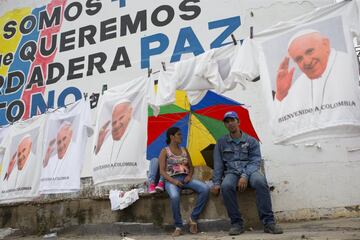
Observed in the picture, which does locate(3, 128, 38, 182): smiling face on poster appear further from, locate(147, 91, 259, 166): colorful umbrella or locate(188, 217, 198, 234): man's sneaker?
locate(188, 217, 198, 234): man's sneaker

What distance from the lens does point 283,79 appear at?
3.48 metres

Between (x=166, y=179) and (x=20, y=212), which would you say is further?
(x=20, y=212)

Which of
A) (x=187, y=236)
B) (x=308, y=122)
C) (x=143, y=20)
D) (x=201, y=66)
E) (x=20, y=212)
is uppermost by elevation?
(x=143, y=20)

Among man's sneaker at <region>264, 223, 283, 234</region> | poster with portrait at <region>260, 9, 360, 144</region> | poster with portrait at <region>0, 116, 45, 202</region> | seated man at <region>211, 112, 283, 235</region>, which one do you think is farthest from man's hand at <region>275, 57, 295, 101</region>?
poster with portrait at <region>0, 116, 45, 202</region>

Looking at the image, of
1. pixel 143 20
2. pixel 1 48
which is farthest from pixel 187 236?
pixel 1 48

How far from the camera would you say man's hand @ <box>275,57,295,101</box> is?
3.44 m

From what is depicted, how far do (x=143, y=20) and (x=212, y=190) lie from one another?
169 inches

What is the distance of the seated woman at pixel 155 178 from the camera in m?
4.81

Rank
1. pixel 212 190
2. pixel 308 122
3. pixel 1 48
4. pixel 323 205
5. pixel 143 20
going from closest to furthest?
pixel 308 122, pixel 212 190, pixel 323 205, pixel 143 20, pixel 1 48

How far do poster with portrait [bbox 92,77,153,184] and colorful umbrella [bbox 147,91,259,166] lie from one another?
888 mm

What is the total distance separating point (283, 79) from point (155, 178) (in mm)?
2207

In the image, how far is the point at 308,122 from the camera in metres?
3.25

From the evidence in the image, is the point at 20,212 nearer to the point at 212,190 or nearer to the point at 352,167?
the point at 212,190

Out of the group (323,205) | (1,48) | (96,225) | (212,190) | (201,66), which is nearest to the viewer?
(201,66)
